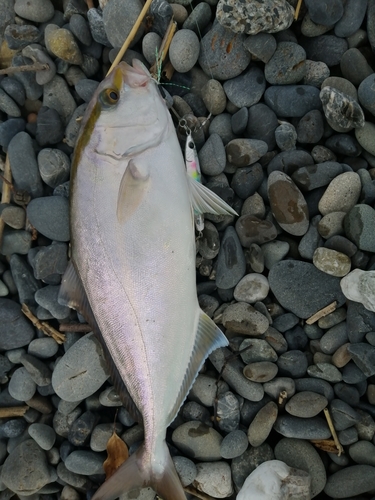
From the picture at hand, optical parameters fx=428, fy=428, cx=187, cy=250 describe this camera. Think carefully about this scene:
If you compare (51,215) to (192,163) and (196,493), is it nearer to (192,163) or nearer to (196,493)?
(192,163)

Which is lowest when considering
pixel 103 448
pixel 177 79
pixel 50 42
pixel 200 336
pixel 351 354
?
pixel 103 448

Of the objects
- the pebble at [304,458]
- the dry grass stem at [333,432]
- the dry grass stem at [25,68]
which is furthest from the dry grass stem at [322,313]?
the dry grass stem at [25,68]

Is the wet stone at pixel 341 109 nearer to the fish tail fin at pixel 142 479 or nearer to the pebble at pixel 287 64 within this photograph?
the pebble at pixel 287 64

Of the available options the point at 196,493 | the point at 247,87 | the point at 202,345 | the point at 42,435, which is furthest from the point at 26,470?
the point at 247,87

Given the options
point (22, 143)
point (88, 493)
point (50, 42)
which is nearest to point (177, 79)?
point (50, 42)

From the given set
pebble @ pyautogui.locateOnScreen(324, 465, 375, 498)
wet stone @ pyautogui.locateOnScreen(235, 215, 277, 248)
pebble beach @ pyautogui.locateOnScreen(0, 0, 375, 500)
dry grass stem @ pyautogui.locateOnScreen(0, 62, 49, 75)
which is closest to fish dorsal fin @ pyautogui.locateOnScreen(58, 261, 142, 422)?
pebble beach @ pyautogui.locateOnScreen(0, 0, 375, 500)

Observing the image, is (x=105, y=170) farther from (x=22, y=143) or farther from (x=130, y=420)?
(x=130, y=420)

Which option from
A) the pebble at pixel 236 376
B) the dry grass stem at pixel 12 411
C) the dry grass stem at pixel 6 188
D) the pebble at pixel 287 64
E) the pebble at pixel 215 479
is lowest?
the pebble at pixel 215 479
